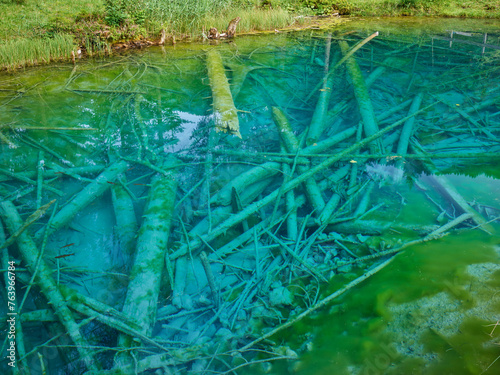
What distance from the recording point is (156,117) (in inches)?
193

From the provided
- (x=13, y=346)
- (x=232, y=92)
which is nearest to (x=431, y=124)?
(x=232, y=92)

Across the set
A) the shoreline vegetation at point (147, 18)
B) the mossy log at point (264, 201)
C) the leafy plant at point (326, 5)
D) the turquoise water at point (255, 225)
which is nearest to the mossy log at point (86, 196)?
the turquoise water at point (255, 225)

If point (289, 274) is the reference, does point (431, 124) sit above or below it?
above

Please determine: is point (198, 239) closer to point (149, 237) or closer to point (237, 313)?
point (149, 237)

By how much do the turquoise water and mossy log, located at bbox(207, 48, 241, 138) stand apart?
4cm

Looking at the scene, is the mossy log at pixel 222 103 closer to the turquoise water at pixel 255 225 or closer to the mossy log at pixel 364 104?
the turquoise water at pixel 255 225

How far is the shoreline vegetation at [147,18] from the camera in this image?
22.6 feet

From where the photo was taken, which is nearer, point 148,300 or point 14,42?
point 148,300

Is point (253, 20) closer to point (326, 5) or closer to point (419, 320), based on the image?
point (326, 5)

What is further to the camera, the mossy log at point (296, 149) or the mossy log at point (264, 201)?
the mossy log at point (296, 149)

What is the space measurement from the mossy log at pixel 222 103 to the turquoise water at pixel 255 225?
4cm

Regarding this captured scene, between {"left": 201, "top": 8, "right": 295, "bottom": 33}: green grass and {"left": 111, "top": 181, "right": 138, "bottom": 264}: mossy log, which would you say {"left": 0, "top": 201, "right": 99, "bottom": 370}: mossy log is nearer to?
{"left": 111, "top": 181, "right": 138, "bottom": 264}: mossy log

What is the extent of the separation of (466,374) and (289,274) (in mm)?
1199

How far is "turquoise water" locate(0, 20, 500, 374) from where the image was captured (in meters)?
1.90
